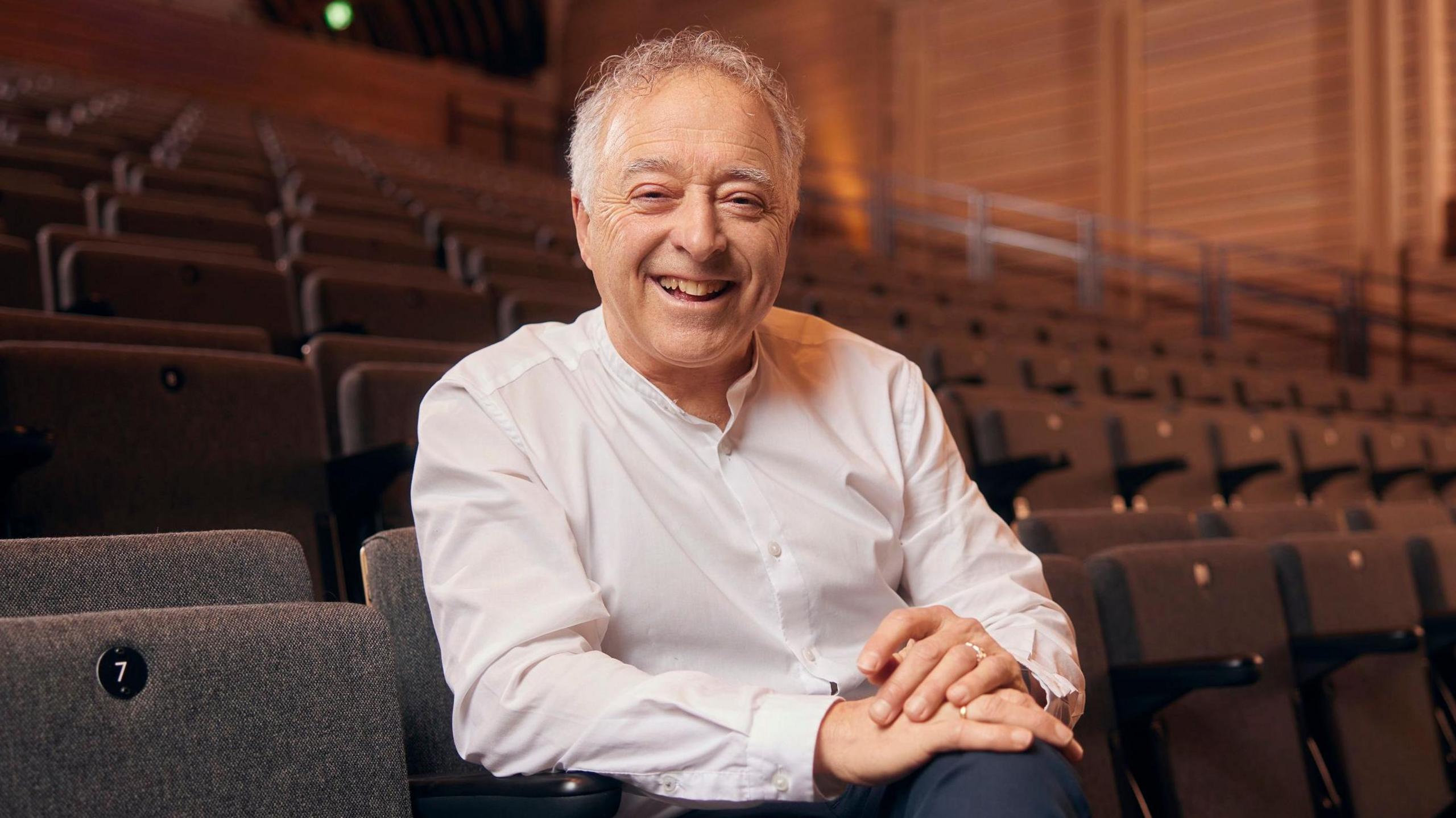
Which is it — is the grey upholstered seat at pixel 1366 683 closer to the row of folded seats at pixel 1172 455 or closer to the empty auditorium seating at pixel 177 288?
the row of folded seats at pixel 1172 455

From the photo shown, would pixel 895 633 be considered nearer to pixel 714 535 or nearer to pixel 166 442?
pixel 714 535

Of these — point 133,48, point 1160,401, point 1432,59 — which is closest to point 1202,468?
point 1160,401

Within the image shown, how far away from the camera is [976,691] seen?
613 millimetres

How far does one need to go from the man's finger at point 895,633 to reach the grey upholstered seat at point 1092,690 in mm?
255

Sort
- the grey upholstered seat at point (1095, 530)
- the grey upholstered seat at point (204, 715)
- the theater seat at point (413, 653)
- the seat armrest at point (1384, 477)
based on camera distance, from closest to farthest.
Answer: the grey upholstered seat at point (204, 715) < the theater seat at point (413, 653) < the grey upholstered seat at point (1095, 530) < the seat armrest at point (1384, 477)

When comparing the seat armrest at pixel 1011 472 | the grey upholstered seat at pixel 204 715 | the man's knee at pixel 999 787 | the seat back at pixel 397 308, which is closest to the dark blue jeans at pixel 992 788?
the man's knee at pixel 999 787

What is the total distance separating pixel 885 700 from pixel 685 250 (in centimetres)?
30

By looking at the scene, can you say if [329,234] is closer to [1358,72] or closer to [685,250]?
[685,250]

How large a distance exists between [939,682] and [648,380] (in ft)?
0.93

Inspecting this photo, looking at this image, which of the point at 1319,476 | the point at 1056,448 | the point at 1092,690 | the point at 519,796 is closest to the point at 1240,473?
the point at 1319,476

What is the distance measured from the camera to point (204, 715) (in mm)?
536

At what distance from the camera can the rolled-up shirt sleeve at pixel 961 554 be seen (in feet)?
2.50

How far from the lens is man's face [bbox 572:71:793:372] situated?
0.75 m

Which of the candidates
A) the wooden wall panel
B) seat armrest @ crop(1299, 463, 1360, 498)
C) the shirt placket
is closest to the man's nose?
the shirt placket
